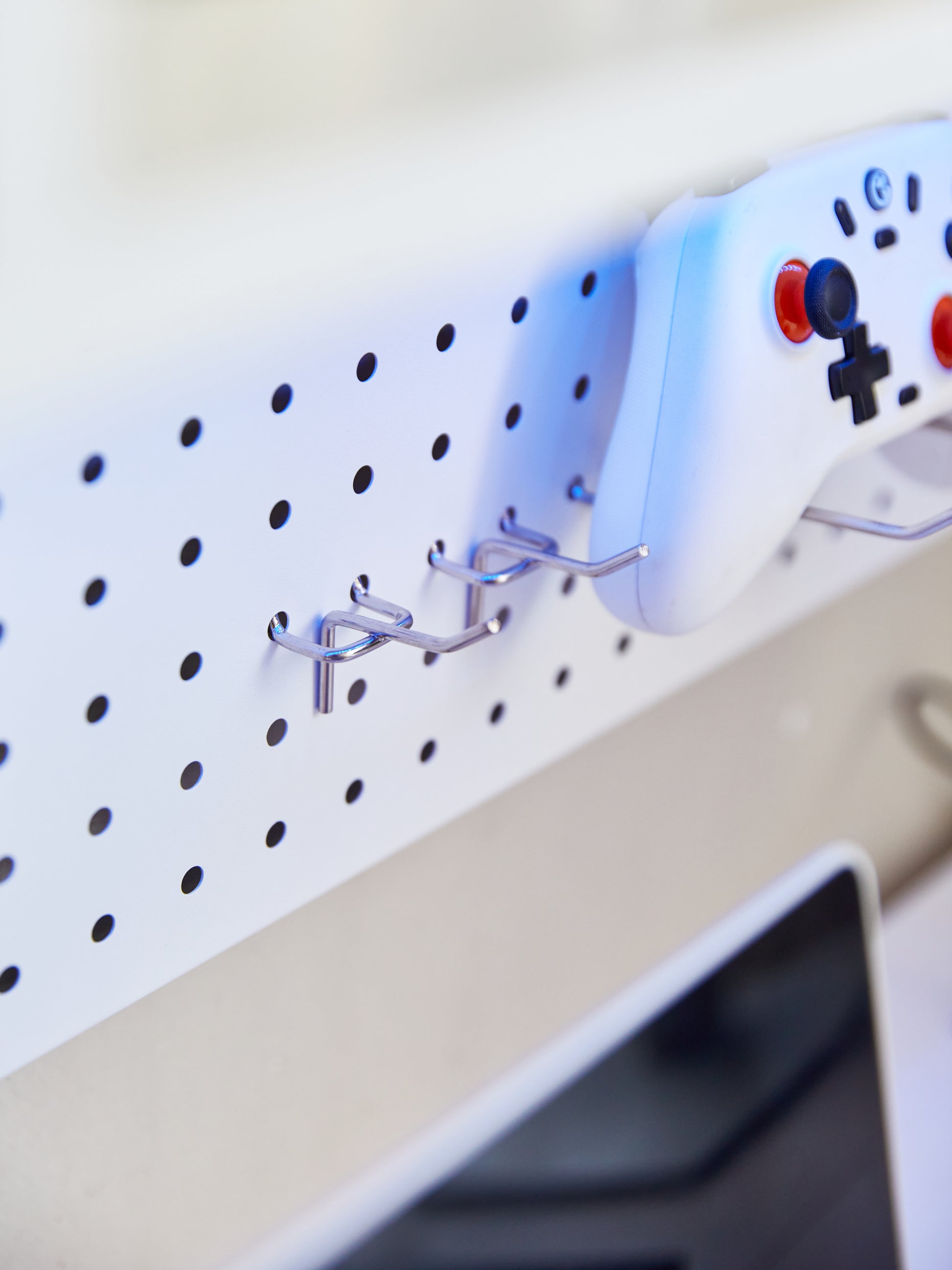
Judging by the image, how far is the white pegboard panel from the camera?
1.17 feet

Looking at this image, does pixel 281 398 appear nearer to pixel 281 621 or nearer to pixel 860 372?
pixel 281 621

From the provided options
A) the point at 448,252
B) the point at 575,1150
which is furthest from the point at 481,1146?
the point at 448,252

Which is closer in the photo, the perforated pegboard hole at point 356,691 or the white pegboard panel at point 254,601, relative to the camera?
the white pegboard panel at point 254,601

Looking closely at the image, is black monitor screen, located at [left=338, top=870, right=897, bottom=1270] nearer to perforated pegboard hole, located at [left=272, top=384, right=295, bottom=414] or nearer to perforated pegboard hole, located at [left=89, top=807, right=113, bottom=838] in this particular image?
perforated pegboard hole, located at [left=89, top=807, right=113, bottom=838]

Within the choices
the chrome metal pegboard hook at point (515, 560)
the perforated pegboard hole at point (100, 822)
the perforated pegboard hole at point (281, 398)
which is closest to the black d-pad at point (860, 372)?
the chrome metal pegboard hook at point (515, 560)

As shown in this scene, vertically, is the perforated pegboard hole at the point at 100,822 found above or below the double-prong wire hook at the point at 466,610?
below

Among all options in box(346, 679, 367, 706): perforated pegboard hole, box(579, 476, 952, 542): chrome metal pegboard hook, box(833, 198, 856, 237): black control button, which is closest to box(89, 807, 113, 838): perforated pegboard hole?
box(346, 679, 367, 706): perforated pegboard hole

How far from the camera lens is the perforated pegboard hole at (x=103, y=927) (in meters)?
0.41

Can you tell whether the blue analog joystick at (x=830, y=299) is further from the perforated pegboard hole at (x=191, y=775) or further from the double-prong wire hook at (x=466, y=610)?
the perforated pegboard hole at (x=191, y=775)

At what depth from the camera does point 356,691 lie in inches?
18.5

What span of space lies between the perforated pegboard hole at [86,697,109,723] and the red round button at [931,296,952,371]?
1.19 feet

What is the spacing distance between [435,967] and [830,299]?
41 cm

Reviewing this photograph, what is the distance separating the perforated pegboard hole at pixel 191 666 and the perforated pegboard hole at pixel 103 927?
0.09 m

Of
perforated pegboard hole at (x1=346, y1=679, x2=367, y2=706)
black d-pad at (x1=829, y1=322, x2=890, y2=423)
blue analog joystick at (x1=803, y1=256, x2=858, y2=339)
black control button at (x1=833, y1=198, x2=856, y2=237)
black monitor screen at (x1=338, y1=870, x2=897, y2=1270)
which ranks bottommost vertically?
black monitor screen at (x1=338, y1=870, x2=897, y2=1270)
